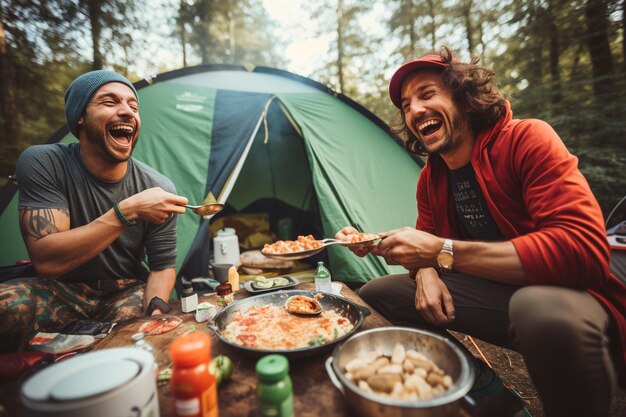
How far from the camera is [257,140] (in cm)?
486

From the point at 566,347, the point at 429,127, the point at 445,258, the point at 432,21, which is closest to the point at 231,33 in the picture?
the point at 432,21

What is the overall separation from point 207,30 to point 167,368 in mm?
16538

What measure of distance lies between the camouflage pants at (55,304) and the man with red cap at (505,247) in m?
1.76

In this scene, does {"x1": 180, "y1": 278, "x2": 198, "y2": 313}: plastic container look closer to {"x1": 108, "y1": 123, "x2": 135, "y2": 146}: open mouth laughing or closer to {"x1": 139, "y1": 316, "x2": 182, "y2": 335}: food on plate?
{"x1": 139, "y1": 316, "x2": 182, "y2": 335}: food on plate

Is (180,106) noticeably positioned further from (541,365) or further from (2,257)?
(541,365)

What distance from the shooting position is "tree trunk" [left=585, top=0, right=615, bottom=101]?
509 centimetres

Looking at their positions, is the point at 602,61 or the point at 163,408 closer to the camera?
the point at 163,408

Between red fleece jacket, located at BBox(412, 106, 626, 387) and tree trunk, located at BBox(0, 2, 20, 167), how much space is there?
758 centimetres

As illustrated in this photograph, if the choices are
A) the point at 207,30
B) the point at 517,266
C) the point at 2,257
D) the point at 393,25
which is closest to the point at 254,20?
the point at 207,30

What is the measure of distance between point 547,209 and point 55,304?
311cm

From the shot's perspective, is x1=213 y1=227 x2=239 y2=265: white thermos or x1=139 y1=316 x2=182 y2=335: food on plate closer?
x1=139 y1=316 x2=182 y2=335: food on plate

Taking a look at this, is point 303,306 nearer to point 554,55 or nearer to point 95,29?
point 554,55

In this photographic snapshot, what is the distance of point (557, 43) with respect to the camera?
223 inches

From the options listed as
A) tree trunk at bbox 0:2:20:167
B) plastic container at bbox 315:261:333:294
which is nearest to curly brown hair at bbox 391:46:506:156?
plastic container at bbox 315:261:333:294
